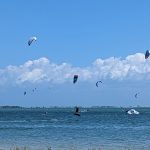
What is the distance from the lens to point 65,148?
4069 centimetres

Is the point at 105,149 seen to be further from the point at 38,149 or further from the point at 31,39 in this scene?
the point at 31,39

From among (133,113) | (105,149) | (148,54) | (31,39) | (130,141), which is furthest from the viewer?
(133,113)

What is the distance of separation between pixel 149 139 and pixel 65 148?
12.6 m

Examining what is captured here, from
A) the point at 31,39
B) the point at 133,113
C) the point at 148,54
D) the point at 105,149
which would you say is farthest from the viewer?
the point at 133,113

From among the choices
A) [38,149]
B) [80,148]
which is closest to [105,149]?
[80,148]

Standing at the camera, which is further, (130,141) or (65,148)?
(130,141)

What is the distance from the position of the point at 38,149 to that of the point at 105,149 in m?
4.53

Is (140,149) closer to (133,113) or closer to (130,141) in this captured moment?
(130,141)

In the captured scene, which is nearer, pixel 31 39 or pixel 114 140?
pixel 31 39

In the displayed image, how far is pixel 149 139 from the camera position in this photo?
51.0m

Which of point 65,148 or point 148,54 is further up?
point 148,54

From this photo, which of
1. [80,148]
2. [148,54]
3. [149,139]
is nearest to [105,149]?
[80,148]

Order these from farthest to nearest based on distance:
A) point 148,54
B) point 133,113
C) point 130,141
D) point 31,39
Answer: point 133,113
point 130,141
point 31,39
point 148,54

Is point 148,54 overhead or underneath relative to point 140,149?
overhead
